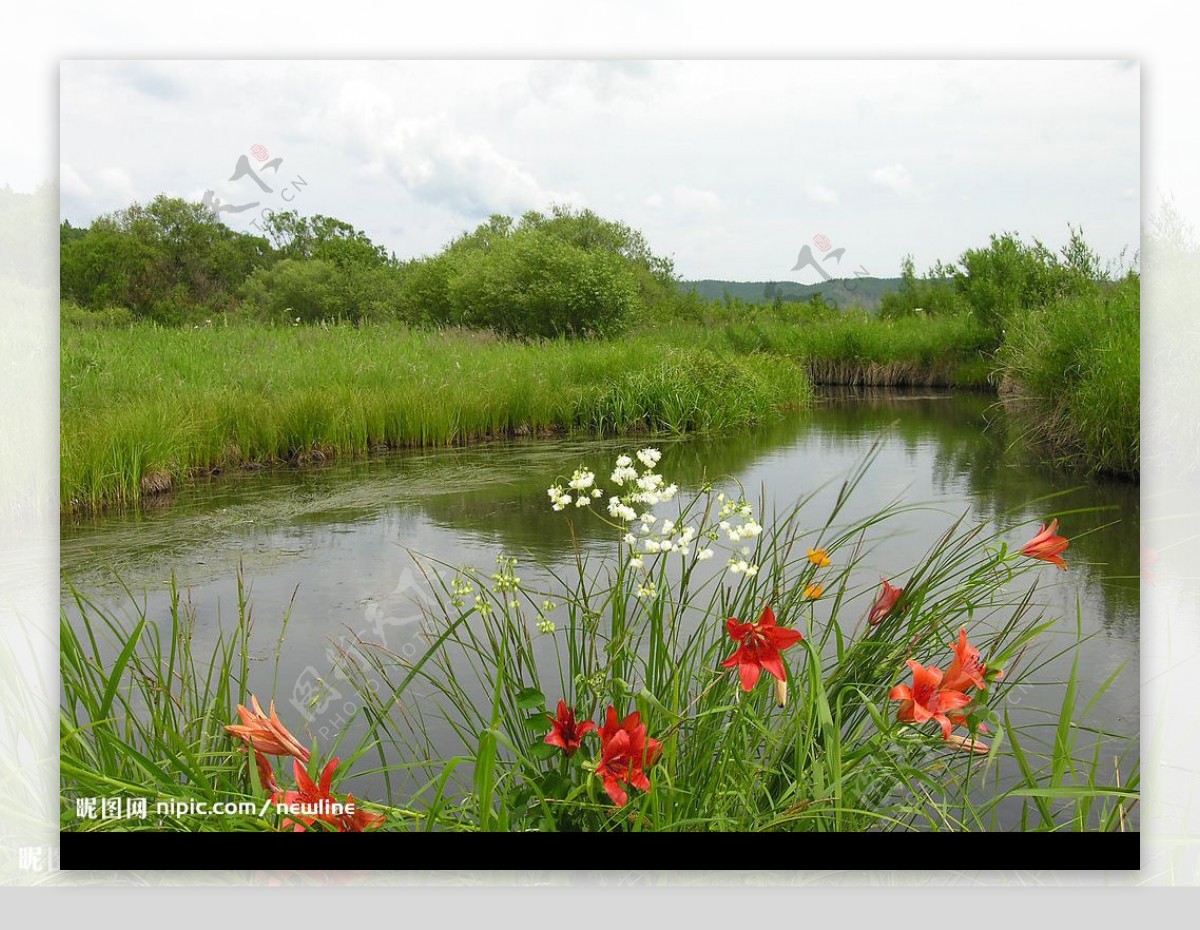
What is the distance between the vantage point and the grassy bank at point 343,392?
289 centimetres

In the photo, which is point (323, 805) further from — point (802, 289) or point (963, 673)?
point (802, 289)

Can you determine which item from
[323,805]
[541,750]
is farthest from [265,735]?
[541,750]

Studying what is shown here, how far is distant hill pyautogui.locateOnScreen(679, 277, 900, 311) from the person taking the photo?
2.92m

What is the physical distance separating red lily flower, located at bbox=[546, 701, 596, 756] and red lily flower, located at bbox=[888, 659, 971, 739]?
56 centimetres

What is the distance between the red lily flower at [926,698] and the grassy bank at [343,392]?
2.10m

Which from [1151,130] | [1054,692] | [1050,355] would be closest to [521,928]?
[1054,692]

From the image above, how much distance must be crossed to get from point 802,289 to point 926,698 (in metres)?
1.59

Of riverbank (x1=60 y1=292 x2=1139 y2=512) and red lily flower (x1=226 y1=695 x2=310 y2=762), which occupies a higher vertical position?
riverbank (x1=60 y1=292 x2=1139 y2=512)

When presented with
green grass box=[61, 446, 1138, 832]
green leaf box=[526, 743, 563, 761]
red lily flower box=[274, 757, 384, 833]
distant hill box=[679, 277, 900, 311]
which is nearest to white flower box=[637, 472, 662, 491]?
green grass box=[61, 446, 1138, 832]

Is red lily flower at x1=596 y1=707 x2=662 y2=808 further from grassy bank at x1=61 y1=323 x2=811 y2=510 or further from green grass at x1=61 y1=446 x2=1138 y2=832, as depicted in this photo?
grassy bank at x1=61 y1=323 x2=811 y2=510

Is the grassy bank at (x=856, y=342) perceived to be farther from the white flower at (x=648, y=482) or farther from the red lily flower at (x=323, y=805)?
the red lily flower at (x=323, y=805)

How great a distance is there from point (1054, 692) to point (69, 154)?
275 centimetres

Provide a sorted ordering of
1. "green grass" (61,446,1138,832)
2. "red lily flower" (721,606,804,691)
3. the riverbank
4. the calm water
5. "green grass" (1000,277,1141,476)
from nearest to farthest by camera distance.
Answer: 1. "red lily flower" (721,606,804,691)
2. "green grass" (61,446,1138,832)
3. the calm water
4. "green grass" (1000,277,1141,476)
5. the riverbank

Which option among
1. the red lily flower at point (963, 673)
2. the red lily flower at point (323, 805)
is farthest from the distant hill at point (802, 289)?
the red lily flower at point (323, 805)
